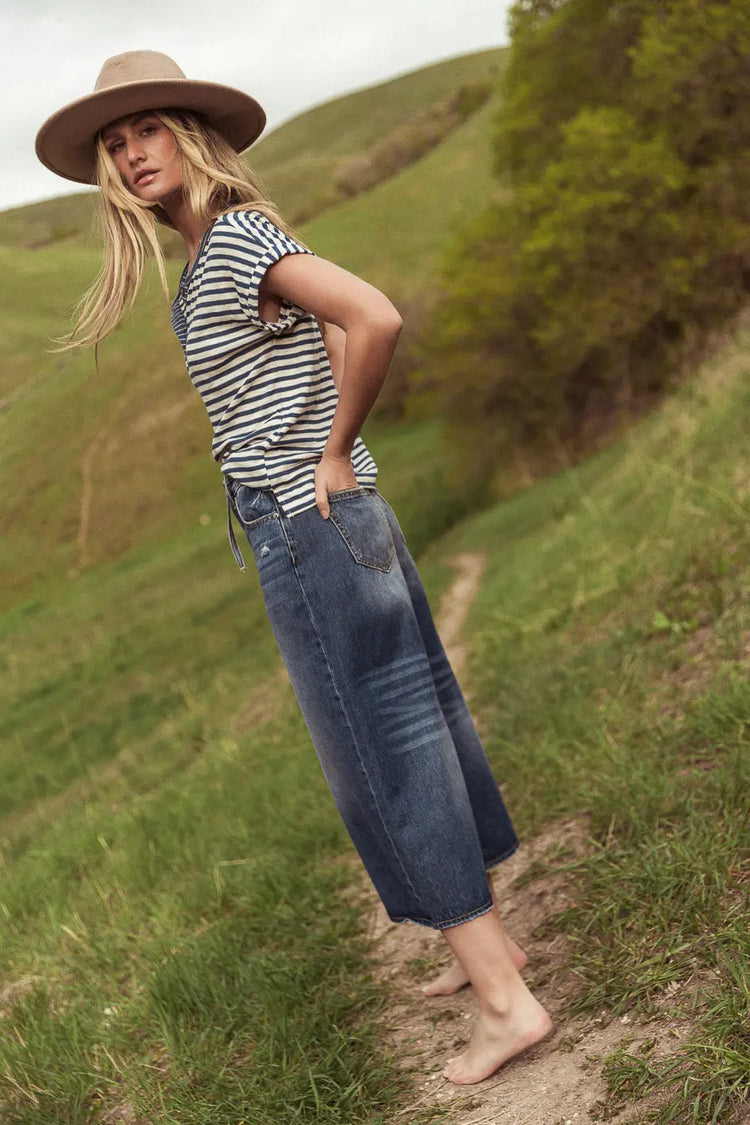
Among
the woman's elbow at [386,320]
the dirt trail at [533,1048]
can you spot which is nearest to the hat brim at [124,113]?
the woman's elbow at [386,320]

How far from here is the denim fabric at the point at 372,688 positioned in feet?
8.43

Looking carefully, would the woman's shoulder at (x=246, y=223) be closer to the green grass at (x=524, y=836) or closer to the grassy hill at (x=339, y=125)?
the green grass at (x=524, y=836)

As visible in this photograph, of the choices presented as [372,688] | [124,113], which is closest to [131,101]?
[124,113]

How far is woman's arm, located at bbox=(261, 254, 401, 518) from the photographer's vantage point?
2.44 meters

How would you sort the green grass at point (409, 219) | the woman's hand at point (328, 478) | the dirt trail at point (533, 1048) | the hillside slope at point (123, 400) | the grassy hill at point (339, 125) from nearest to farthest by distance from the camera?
the dirt trail at point (533, 1048), the woman's hand at point (328, 478), the hillside slope at point (123, 400), the green grass at point (409, 219), the grassy hill at point (339, 125)

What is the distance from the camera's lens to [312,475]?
2602 mm

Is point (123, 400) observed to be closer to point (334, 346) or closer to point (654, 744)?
point (654, 744)

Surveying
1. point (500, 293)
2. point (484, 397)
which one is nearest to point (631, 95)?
point (500, 293)

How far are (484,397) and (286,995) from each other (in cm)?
2287

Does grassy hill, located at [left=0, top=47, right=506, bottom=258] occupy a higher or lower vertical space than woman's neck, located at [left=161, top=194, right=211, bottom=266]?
higher

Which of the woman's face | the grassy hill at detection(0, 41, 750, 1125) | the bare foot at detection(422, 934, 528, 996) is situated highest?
the woman's face

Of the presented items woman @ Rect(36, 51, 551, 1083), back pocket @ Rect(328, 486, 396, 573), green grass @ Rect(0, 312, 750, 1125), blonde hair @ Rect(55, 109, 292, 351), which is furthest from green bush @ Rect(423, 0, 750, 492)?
back pocket @ Rect(328, 486, 396, 573)

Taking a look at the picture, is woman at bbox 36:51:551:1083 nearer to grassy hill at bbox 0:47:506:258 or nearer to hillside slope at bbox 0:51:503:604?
hillside slope at bbox 0:51:503:604

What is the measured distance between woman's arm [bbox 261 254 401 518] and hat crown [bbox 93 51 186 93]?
0.64 meters
